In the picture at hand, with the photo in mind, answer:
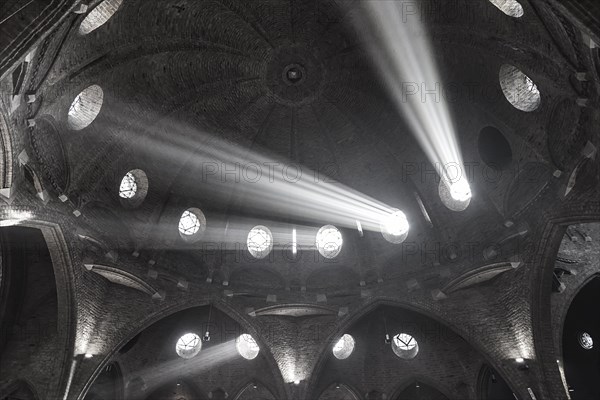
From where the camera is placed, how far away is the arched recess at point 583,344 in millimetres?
17609

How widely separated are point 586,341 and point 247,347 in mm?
14784

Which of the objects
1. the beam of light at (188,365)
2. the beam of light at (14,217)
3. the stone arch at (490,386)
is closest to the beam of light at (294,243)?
the beam of light at (188,365)

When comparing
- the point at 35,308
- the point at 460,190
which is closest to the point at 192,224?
the point at 35,308

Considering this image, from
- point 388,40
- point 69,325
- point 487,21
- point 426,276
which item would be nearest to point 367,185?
point 426,276

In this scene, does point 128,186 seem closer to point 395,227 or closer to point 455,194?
point 395,227

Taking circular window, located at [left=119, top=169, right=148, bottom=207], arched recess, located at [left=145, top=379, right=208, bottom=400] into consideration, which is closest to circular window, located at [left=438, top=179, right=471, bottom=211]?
circular window, located at [left=119, top=169, right=148, bottom=207]

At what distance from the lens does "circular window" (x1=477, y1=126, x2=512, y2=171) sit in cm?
1525

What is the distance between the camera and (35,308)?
16.0 meters

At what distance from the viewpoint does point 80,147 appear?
1416cm

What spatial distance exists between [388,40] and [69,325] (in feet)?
50.4

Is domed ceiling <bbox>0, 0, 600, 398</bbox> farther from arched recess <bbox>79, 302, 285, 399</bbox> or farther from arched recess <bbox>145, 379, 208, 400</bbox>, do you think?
arched recess <bbox>79, 302, 285, 399</bbox>

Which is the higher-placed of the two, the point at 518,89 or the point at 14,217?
the point at 518,89

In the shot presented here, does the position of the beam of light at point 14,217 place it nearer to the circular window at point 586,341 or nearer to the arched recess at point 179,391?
the arched recess at point 179,391

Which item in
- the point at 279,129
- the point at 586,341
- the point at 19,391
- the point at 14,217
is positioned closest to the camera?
the point at 14,217
